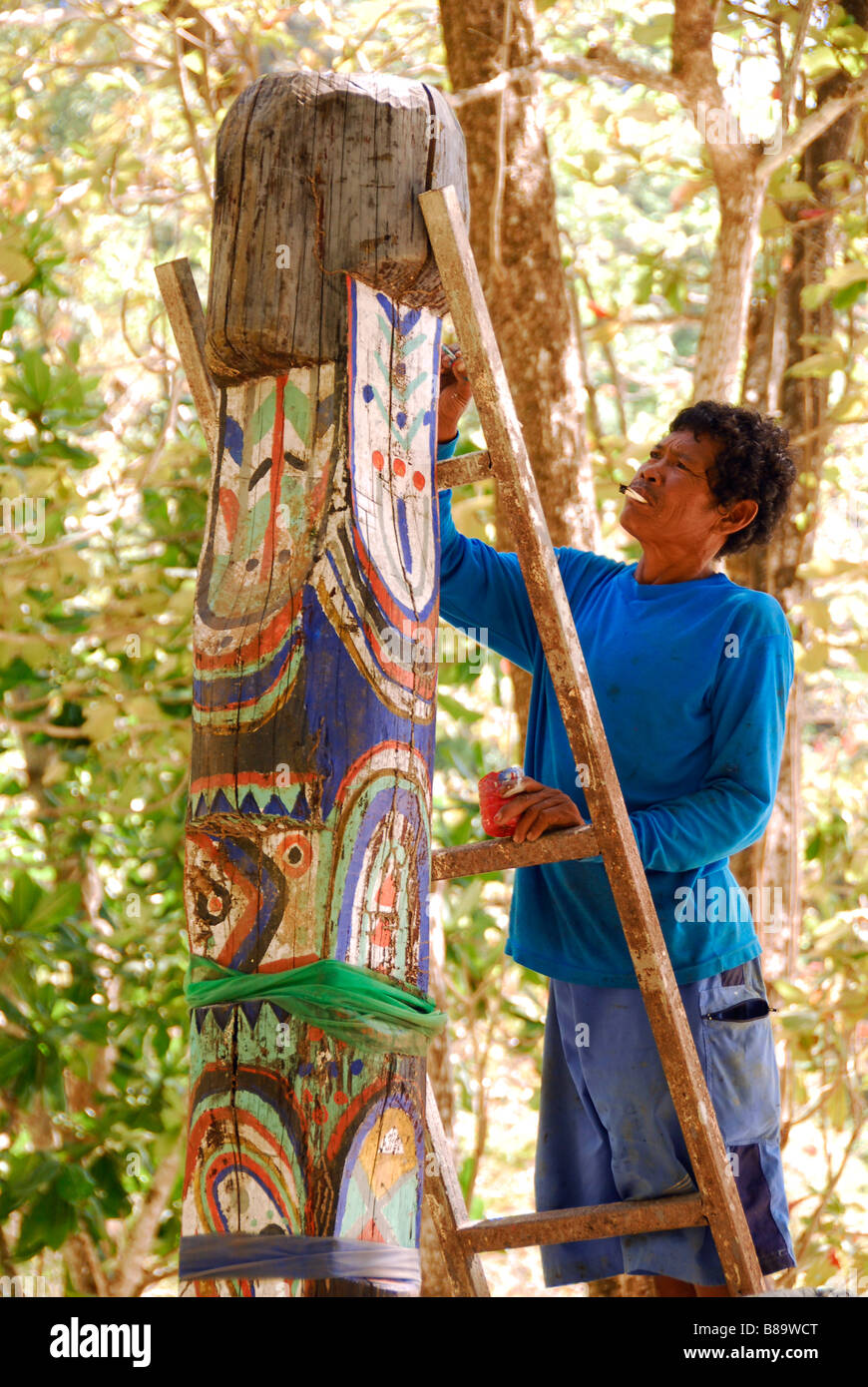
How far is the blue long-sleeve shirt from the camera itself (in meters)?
2.26

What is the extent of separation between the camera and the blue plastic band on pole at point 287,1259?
1.61 meters

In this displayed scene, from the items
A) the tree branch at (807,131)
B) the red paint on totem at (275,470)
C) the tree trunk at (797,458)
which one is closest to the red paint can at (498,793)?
the red paint on totem at (275,470)

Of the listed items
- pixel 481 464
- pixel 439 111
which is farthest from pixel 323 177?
pixel 481 464

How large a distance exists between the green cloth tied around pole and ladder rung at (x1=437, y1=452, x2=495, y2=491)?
87 centimetres

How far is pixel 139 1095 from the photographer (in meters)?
3.98

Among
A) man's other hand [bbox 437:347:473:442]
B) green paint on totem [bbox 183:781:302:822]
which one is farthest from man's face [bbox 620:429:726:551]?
green paint on totem [bbox 183:781:302:822]

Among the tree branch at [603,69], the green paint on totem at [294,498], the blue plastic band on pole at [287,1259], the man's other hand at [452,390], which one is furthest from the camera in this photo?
the tree branch at [603,69]

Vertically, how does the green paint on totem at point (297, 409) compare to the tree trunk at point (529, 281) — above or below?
below

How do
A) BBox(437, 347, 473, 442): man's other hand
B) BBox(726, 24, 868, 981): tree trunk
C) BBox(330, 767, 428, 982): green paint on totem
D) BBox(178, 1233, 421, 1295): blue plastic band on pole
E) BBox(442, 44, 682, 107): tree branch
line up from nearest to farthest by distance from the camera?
BBox(178, 1233, 421, 1295): blue plastic band on pole, BBox(330, 767, 428, 982): green paint on totem, BBox(437, 347, 473, 442): man's other hand, BBox(442, 44, 682, 107): tree branch, BBox(726, 24, 868, 981): tree trunk

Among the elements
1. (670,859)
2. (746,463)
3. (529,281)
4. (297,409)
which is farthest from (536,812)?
(529,281)

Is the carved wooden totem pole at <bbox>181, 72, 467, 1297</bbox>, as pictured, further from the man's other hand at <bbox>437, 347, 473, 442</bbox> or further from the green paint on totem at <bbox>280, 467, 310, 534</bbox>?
the man's other hand at <bbox>437, 347, 473, 442</bbox>

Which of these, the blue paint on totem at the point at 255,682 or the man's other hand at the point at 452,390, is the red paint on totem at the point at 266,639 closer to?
the blue paint on totem at the point at 255,682

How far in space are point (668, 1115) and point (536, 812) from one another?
609mm

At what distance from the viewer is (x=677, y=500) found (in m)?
2.52
